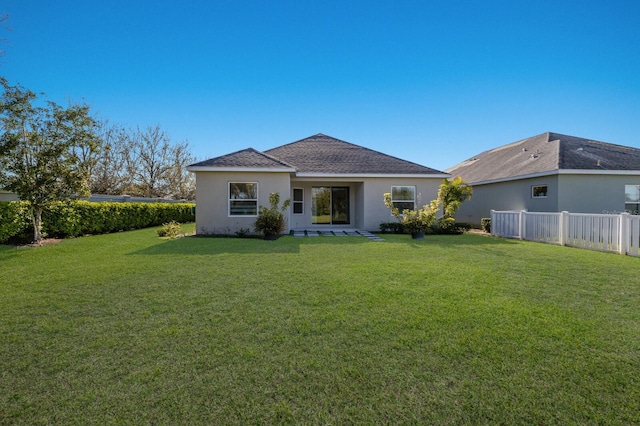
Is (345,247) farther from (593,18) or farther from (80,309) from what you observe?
(593,18)

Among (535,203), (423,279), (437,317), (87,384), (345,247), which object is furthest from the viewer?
(535,203)

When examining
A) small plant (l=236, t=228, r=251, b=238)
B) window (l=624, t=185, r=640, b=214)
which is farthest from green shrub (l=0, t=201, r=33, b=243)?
window (l=624, t=185, r=640, b=214)

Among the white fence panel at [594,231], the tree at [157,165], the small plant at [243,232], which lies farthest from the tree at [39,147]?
the tree at [157,165]

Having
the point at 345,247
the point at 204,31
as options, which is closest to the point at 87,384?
the point at 345,247

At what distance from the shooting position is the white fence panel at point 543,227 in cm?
1066

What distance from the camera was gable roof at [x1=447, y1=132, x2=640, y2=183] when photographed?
43.9 feet

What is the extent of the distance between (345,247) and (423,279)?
13.3ft

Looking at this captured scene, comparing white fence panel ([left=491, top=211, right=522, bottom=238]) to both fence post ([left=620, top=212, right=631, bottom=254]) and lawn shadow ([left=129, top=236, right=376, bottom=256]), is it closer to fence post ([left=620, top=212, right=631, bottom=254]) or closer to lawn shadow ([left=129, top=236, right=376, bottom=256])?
fence post ([left=620, top=212, right=631, bottom=254])

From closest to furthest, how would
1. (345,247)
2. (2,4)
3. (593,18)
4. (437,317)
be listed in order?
(437,317), (2,4), (345,247), (593,18)

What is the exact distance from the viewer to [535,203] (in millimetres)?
14523

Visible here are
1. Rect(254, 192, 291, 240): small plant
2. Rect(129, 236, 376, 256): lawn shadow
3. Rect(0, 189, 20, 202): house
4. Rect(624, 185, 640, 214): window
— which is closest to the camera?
Rect(129, 236, 376, 256): lawn shadow

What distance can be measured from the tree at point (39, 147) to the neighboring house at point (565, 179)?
19.4 m

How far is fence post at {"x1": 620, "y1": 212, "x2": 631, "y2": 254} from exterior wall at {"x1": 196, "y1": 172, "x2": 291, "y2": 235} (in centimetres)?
1108

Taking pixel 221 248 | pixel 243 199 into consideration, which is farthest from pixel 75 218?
pixel 221 248
